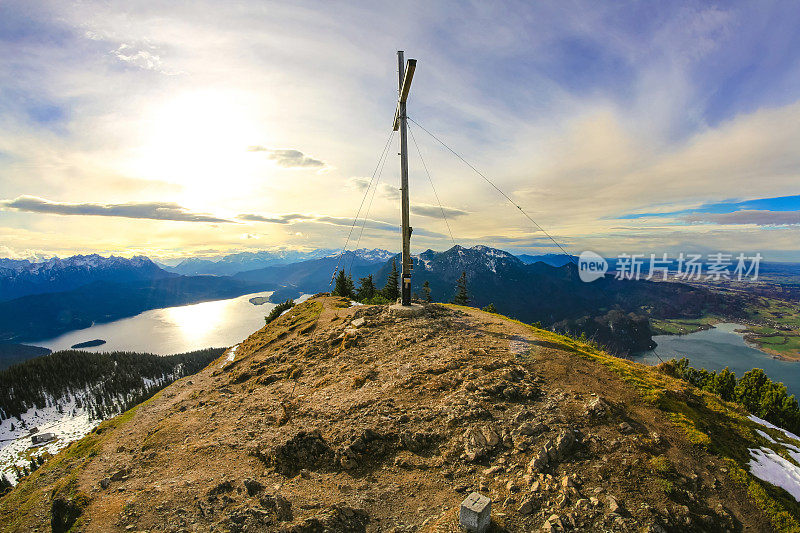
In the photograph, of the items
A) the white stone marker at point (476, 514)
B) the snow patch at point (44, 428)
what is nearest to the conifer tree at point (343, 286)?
the white stone marker at point (476, 514)

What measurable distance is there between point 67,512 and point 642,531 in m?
13.7

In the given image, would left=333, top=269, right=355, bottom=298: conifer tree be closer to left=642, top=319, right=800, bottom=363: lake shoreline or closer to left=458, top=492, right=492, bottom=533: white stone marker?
left=458, top=492, right=492, bottom=533: white stone marker

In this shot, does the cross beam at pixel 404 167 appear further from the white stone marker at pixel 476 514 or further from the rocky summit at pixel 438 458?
the white stone marker at pixel 476 514

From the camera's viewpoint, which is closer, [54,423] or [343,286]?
[343,286]

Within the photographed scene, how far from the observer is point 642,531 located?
226 inches

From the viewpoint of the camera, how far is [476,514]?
5574mm

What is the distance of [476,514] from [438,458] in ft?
7.40

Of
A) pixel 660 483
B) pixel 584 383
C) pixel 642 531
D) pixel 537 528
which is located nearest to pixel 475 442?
pixel 537 528

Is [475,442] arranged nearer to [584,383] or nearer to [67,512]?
[584,383]

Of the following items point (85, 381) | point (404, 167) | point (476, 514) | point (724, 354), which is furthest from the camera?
point (85, 381)

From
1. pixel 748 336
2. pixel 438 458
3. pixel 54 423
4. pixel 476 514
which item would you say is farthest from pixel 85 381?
pixel 748 336

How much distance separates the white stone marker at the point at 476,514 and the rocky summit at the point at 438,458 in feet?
1.29

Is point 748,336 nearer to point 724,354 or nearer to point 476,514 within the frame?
point 724,354

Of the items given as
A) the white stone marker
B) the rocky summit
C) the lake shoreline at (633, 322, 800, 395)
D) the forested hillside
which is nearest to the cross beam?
the rocky summit
